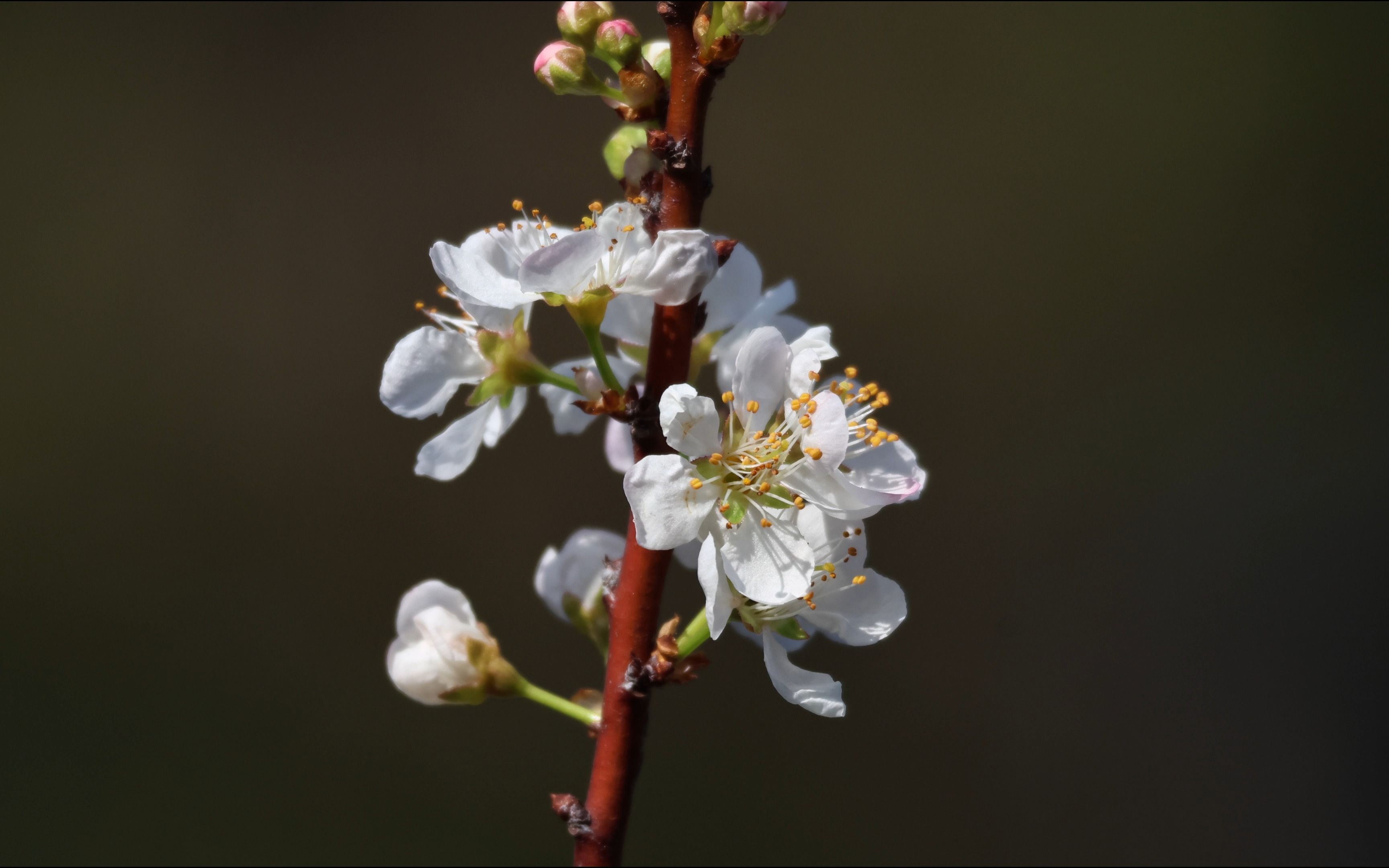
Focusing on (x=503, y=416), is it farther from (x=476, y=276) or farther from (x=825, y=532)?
(x=825, y=532)

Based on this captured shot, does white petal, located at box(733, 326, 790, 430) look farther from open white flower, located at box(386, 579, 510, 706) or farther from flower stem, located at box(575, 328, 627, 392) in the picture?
open white flower, located at box(386, 579, 510, 706)

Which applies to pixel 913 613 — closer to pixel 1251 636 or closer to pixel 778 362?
pixel 1251 636

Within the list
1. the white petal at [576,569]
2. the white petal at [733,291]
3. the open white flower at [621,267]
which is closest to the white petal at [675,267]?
the open white flower at [621,267]

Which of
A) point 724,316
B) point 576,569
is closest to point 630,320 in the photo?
point 724,316

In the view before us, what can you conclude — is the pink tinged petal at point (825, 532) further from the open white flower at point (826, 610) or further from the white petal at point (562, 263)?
the white petal at point (562, 263)

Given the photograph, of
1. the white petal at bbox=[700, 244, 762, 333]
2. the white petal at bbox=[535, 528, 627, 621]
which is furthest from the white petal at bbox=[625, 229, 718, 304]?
the white petal at bbox=[535, 528, 627, 621]
